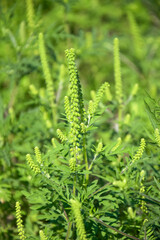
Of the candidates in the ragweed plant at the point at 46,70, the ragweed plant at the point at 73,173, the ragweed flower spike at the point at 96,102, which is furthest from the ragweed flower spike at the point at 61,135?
the ragweed plant at the point at 46,70

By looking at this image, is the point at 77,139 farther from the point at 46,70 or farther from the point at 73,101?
the point at 46,70

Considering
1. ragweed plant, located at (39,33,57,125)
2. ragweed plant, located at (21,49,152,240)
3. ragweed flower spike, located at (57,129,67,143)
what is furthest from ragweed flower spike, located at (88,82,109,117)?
ragweed plant, located at (39,33,57,125)

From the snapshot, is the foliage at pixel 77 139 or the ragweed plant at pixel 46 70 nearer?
the foliage at pixel 77 139

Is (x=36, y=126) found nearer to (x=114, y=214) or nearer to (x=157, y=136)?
(x=114, y=214)

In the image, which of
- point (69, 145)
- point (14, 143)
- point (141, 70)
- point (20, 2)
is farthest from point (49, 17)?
point (69, 145)

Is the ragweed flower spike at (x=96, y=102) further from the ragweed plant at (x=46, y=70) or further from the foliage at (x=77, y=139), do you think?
the ragweed plant at (x=46, y=70)

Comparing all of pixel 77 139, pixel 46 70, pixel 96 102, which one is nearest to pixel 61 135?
pixel 77 139

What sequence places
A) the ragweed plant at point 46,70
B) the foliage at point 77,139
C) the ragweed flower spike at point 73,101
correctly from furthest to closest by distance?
1. the ragweed plant at point 46,70
2. the foliage at point 77,139
3. the ragweed flower spike at point 73,101

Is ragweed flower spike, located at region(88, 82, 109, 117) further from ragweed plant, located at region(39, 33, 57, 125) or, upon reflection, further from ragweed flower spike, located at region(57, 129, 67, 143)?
ragweed plant, located at region(39, 33, 57, 125)

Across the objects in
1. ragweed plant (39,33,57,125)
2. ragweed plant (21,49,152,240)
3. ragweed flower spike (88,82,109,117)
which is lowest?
ragweed plant (21,49,152,240)

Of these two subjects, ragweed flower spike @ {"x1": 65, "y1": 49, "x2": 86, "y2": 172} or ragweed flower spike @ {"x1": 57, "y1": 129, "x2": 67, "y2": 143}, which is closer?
ragweed flower spike @ {"x1": 65, "y1": 49, "x2": 86, "y2": 172}

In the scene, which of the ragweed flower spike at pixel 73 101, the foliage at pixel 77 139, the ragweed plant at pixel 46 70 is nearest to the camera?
the ragweed flower spike at pixel 73 101

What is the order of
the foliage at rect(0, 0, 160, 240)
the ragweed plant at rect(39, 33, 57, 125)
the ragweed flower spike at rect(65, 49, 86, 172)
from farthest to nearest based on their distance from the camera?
1. the ragweed plant at rect(39, 33, 57, 125)
2. the foliage at rect(0, 0, 160, 240)
3. the ragweed flower spike at rect(65, 49, 86, 172)

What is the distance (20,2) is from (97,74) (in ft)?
6.36
